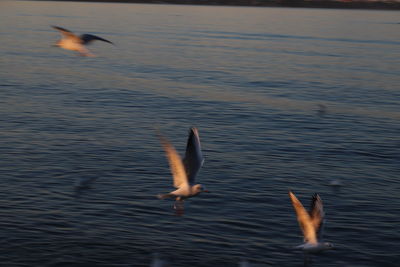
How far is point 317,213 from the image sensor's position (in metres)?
18.8

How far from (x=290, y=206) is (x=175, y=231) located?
227 inches

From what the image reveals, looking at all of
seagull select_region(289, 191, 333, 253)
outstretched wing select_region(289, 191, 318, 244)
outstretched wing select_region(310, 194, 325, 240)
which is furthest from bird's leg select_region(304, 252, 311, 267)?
outstretched wing select_region(310, 194, 325, 240)

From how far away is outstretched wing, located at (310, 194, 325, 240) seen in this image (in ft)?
60.5

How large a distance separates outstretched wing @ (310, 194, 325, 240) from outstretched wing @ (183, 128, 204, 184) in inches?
135

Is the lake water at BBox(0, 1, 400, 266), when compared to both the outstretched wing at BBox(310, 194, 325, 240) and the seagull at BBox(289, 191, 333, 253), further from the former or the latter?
the outstretched wing at BBox(310, 194, 325, 240)

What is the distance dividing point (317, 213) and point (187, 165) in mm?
3993

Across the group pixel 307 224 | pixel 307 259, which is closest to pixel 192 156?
pixel 307 224

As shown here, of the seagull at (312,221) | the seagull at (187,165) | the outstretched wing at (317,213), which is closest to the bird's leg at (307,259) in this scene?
the seagull at (312,221)

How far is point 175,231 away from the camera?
24641 mm

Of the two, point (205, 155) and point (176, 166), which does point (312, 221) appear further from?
point (205, 155)

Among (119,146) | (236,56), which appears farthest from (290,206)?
(236,56)

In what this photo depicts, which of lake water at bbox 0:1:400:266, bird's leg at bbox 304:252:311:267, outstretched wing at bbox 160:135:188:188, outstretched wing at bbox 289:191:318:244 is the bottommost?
lake water at bbox 0:1:400:266

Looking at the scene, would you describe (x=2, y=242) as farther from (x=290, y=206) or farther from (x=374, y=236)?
(x=374, y=236)

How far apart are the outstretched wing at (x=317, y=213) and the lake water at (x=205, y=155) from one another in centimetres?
364
